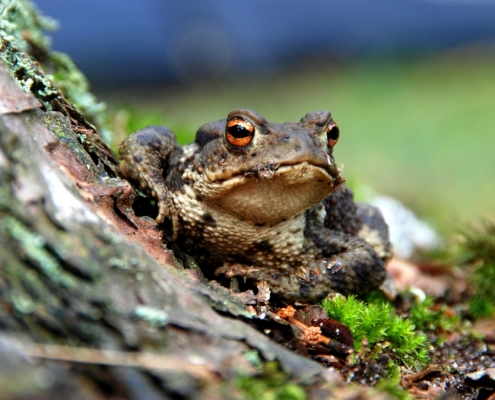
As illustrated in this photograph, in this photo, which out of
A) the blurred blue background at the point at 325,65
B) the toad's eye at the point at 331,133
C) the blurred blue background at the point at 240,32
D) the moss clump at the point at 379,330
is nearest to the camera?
the moss clump at the point at 379,330

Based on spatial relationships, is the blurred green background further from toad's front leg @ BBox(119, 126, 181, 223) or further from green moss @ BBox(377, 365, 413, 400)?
green moss @ BBox(377, 365, 413, 400)

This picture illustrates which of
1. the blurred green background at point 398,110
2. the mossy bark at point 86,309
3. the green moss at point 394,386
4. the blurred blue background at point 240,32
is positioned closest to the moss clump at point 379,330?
the green moss at point 394,386

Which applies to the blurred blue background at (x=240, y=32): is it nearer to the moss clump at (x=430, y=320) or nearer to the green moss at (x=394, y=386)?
the moss clump at (x=430, y=320)

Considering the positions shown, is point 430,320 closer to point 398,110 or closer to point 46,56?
point 46,56

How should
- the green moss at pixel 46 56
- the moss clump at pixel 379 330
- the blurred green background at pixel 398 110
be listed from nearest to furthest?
the moss clump at pixel 379 330 → the green moss at pixel 46 56 → the blurred green background at pixel 398 110

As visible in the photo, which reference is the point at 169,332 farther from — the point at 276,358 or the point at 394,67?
the point at 394,67

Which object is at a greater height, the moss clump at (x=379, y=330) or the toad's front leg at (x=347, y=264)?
the toad's front leg at (x=347, y=264)

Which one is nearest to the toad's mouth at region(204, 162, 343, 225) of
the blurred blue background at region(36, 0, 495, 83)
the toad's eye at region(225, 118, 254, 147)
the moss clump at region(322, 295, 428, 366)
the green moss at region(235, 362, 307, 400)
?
the toad's eye at region(225, 118, 254, 147)

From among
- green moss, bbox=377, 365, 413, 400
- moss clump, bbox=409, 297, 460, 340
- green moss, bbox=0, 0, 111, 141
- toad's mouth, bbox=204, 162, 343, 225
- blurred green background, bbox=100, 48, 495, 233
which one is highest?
blurred green background, bbox=100, 48, 495, 233
